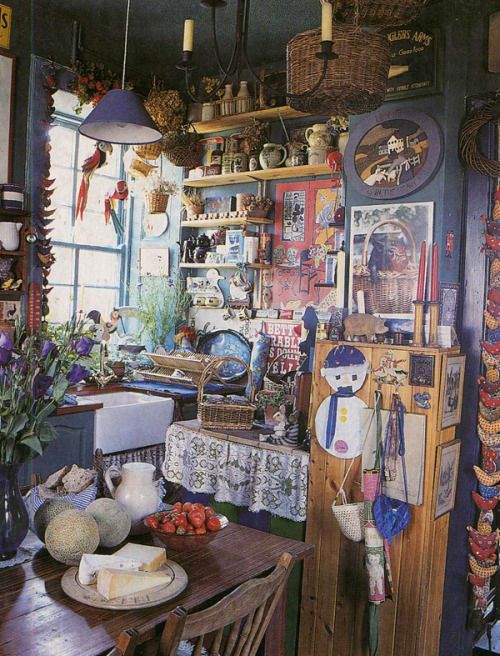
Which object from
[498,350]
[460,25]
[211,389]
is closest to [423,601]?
[498,350]

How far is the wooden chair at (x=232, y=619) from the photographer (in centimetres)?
140

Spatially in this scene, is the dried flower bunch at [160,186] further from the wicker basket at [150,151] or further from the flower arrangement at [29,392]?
the flower arrangement at [29,392]

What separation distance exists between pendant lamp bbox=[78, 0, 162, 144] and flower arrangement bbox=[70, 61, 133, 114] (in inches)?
101

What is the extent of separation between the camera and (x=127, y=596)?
171 centimetres

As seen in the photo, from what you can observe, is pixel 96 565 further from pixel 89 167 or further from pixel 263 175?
pixel 89 167

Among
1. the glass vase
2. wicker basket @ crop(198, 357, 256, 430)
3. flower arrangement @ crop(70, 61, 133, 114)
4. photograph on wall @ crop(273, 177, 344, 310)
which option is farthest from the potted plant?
flower arrangement @ crop(70, 61, 133, 114)

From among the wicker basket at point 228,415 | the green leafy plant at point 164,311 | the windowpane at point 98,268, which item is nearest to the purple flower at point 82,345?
the wicker basket at point 228,415

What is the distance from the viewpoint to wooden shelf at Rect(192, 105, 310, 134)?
5.41 metres

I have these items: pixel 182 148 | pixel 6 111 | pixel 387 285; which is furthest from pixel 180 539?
pixel 182 148

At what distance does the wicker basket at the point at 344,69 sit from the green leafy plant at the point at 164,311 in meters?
3.66

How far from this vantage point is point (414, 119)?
290 cm

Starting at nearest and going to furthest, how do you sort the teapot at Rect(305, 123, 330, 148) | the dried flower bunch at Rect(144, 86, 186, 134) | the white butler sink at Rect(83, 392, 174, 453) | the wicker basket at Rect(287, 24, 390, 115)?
the wicker basket at Rect(287, 24, 390, 115) → the white butler sink at Rect(83, 392, 174, 453) → the teapot at Rect(305, 123, 330, 148) → the dried flower bunch at Rect(144, 86, 186, 134)

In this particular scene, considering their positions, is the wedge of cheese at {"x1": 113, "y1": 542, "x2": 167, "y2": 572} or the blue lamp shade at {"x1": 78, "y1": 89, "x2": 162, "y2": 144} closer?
the wedge of cheese at {"x1": 113, "y1": 542, "x2": 167, "y2": 572}

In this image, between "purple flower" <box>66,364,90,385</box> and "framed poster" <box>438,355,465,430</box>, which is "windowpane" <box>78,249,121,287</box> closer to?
"framed poster" <box>438,355,465,430</box>
